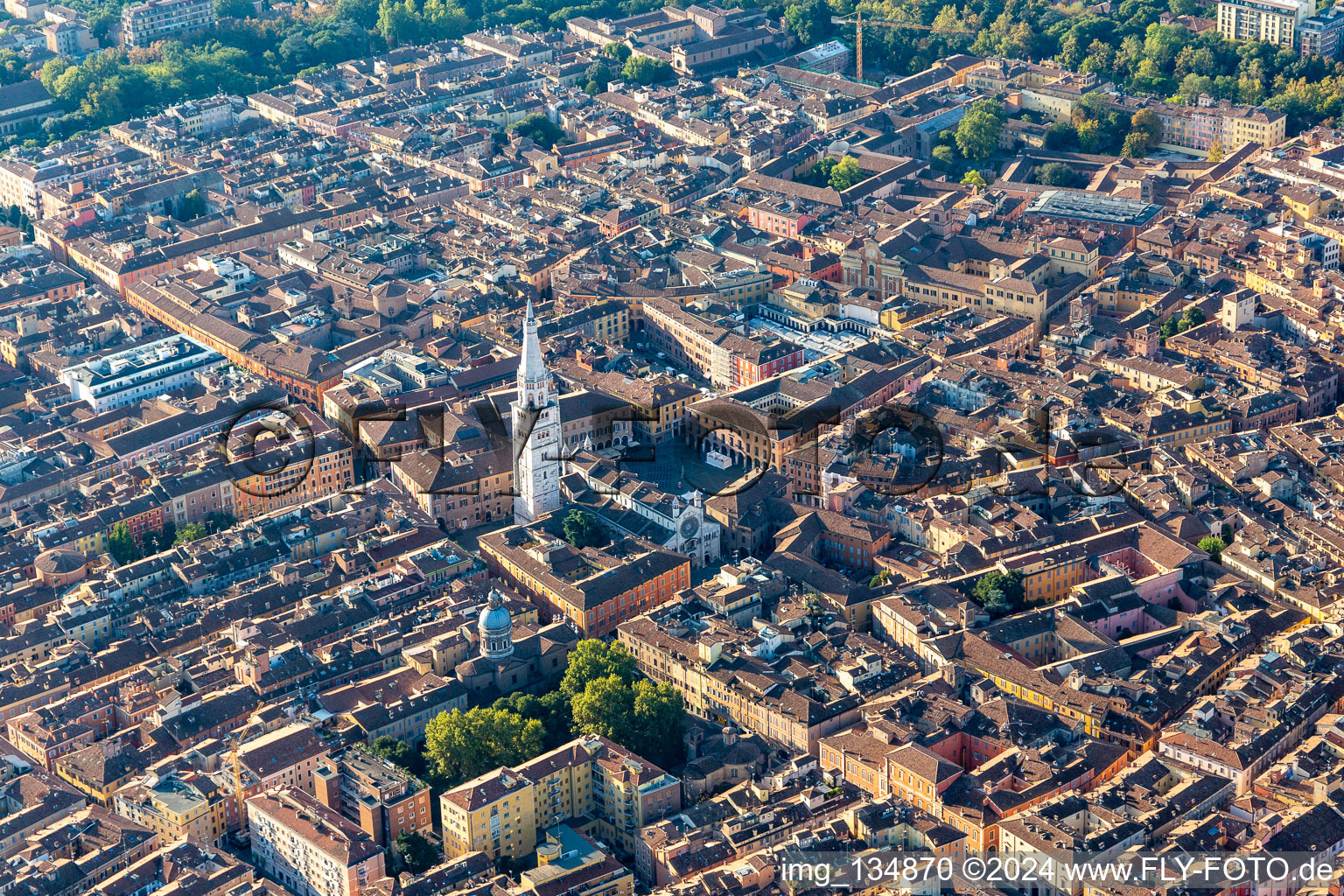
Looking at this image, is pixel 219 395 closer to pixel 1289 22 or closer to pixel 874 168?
pixel 874 168

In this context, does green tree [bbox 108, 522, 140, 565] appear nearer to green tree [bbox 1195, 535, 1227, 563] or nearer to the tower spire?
the tower spire

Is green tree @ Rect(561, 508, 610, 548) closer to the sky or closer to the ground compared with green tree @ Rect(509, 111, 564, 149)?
closer to the ground

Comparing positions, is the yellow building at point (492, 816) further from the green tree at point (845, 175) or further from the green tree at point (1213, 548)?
the green tree at point (845, 175)

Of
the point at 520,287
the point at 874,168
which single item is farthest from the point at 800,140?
the point at 520,287

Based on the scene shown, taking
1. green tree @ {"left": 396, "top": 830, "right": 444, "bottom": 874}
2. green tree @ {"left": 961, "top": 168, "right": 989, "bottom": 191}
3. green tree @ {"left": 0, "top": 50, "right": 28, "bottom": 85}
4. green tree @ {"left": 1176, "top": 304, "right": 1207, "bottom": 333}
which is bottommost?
green tree @ {"left": 396, "top": 830, "right": 444, "bottom": 874}

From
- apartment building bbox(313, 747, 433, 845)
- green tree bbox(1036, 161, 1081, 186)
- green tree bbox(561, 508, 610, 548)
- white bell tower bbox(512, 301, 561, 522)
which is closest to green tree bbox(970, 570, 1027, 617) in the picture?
green tree bbox(561, 508, 610, 548)

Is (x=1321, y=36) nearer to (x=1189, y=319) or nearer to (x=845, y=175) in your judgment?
(x=845, y=175)
